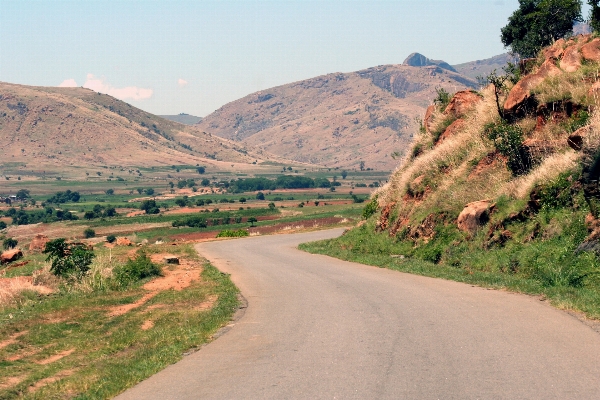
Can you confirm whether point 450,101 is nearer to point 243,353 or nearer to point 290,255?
point 290,255

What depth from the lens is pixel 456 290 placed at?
16.4 meters

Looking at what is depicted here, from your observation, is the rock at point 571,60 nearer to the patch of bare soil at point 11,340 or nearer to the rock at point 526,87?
the rock at point 526,87

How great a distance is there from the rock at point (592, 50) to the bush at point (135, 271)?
17734 millimetres

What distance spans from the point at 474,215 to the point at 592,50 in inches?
322

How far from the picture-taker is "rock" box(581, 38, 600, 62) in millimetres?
24453

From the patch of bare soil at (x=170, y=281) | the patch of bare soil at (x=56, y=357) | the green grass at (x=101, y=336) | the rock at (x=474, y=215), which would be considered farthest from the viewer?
the rock at (x=474, y=215)

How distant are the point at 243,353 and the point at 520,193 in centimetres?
1325

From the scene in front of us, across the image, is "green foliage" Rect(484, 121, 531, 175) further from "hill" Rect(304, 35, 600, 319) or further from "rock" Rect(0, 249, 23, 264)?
"rock" Rect(0, 249, 23, 264)

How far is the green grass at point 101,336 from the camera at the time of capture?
10.1 metres

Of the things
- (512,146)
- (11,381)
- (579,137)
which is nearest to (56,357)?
(11,381)

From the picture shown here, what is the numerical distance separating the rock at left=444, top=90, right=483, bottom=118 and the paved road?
53.0 ft

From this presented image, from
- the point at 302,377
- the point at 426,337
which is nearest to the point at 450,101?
the point at 426,337

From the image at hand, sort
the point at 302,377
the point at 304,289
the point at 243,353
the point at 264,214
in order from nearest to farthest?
the point at 302,377 → the point at 243,353 → the point at 304,289 → the point at 264,214

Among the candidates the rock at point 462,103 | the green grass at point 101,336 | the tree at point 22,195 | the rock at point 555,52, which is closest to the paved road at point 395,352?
the green grass at point 101,336
